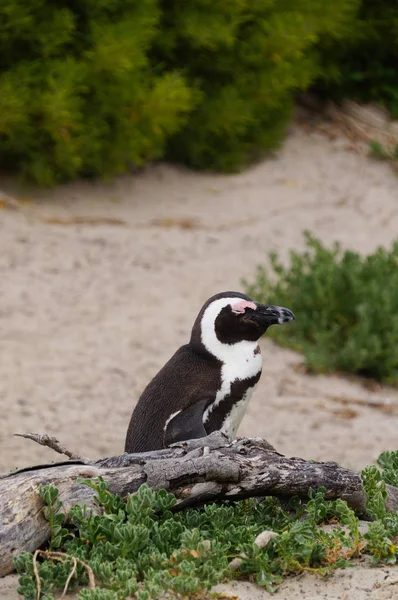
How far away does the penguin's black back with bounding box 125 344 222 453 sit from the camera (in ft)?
12.2

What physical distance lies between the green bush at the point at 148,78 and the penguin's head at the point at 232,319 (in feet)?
13.9

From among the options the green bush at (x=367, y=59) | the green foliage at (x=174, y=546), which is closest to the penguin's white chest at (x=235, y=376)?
the green foliage at (x=174, y=546)

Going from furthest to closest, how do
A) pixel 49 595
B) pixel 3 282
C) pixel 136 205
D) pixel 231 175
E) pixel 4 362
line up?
pixel 231 175 → pixel 136 205 → pixel 3 282 → pixel 4 362 → pixel 49 595

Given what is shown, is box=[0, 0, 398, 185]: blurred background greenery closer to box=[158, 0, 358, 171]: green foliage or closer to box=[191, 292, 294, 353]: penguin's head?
box=[158, 0, 358, 171]: green foliage

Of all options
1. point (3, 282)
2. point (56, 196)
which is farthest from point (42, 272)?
point (56, 196)

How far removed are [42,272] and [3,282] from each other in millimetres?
335

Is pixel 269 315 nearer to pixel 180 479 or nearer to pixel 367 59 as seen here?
pixel 180 479

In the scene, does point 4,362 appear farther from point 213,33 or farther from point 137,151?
point 213,33

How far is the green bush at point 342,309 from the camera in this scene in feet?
22.4

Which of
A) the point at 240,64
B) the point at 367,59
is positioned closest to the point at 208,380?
the point at 240,64

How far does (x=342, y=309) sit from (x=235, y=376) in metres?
3.40

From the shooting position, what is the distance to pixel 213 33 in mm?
8648

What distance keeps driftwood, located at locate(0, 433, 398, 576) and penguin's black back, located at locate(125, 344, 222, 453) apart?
0.58 m

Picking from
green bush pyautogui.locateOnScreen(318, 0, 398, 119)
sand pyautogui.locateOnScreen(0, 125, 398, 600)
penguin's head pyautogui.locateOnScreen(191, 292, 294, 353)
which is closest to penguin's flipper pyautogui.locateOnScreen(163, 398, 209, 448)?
penguin's head pyautogui.locateOnScreen(191, 292, 294, 353)
